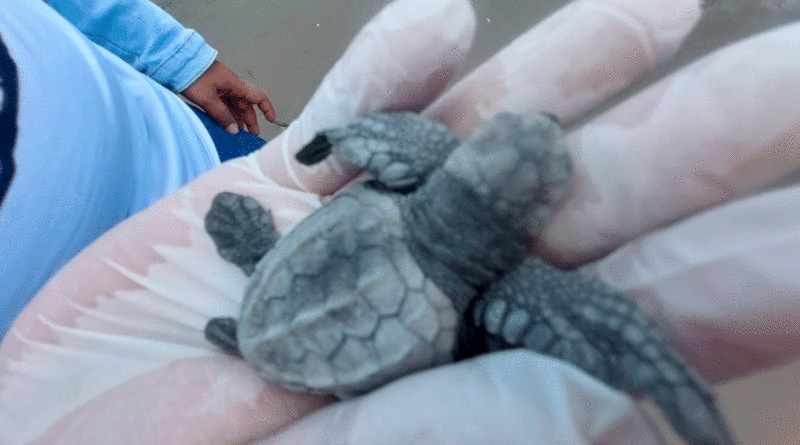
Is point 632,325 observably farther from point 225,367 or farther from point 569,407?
point 225,367

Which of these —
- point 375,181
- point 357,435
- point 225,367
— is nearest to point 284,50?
point 375,181

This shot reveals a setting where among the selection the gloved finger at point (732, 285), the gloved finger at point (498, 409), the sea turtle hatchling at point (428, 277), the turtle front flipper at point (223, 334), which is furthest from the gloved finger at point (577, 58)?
the turtle front flipper at point (223, 334)

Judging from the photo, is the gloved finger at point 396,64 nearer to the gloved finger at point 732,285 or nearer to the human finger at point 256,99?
the gloved finger at point 732,285

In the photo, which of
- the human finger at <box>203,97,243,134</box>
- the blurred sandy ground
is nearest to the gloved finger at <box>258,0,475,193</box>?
the blurred sandy ground

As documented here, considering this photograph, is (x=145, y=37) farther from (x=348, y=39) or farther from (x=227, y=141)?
(x=348, y=39)

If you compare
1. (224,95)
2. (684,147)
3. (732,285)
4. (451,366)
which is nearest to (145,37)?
(224,95)

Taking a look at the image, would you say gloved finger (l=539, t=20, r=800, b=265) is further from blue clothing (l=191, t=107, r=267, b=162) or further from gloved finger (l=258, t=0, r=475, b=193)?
blue clothing (l=191, t=107, r=267, b=162)
